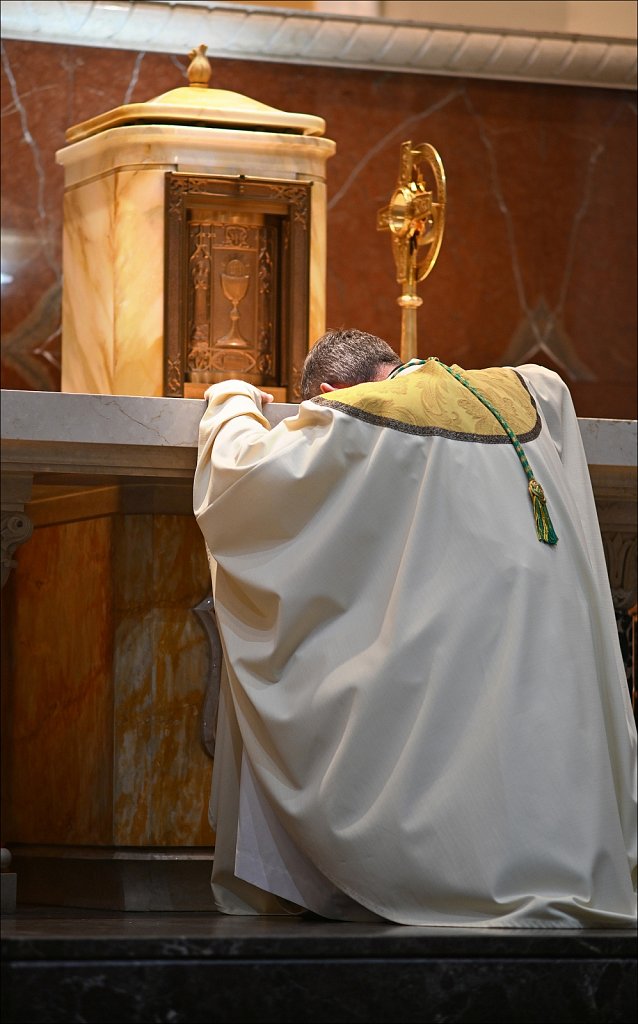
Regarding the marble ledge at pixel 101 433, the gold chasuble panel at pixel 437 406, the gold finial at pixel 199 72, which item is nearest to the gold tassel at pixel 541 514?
the gold chasuble panel at pixel 437 406

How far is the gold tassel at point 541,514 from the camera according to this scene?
3625 millimetres

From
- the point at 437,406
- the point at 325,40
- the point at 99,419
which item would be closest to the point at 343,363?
the point at 437,406

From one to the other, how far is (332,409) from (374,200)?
2.32 metres

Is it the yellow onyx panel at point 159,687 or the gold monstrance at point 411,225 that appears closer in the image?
the yellow onyx panel at point 159,687

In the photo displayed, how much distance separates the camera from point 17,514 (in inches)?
156

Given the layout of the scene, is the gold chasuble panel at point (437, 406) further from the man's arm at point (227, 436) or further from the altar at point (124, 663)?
the altar at point (124, 663)

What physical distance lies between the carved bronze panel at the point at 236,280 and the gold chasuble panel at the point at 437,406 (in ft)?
2.61

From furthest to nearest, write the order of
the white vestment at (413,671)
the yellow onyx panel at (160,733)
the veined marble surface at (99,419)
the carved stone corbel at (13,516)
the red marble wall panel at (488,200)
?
the red marble wall panel at (488,200) → the yellow onyx panel at (160,733) → the carved stone corbel at (13,516) → the veined marble surface at (99,419) → the white vestment at (413,671)

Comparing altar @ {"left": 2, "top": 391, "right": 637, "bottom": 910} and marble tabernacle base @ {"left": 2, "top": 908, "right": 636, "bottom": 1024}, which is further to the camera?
altar @ {"left": 2, "top": 391, "right": 637, "bottom": 910}

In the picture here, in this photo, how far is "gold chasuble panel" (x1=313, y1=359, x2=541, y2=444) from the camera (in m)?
3.67

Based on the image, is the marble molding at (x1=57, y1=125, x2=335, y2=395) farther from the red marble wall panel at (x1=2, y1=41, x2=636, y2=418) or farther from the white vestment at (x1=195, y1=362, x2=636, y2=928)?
the red marble wall panel at (x1=2, y1=41, x2=636, y2=418)

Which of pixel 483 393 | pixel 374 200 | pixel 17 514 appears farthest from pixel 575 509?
pixel 374 200

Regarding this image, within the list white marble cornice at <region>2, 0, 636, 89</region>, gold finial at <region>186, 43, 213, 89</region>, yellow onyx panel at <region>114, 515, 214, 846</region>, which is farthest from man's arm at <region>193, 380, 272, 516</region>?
white marble cornice at <region>2, 0, 636, 89</region>

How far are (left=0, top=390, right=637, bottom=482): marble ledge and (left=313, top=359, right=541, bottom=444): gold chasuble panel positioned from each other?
368 millimetres
